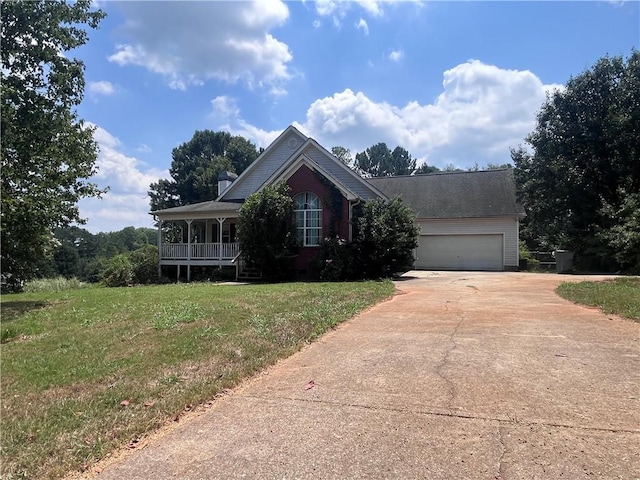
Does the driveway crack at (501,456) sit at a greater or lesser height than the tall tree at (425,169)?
lesser

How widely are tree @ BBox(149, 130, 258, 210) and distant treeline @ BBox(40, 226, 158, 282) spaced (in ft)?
24.2

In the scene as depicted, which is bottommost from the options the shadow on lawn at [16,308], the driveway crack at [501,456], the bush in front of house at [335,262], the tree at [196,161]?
the shadow on lawn at [16,308]

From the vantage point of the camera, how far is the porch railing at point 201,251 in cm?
2186

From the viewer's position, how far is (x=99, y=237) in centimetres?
9238

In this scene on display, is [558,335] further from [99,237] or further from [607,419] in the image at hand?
[99,237]

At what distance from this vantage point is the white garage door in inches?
981

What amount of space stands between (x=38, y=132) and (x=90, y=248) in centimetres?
7856

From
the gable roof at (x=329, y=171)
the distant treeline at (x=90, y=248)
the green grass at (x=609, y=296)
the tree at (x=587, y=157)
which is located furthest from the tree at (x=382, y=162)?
the green grass at (x=609, y=296)

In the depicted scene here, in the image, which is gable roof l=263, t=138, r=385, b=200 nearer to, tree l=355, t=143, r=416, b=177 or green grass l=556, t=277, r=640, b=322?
green grass l=556, t=277, r=640, b=322

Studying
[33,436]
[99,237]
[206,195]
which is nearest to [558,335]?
[33,436]

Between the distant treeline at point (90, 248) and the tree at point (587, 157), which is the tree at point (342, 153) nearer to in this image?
the distant treeline at point (90, 248)

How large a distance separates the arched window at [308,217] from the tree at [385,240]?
225 cm

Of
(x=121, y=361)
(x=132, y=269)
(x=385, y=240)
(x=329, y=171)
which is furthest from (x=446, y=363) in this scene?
(x=132, y=269)

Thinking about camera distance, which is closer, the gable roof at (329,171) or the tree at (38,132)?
the tree at (38,132)
